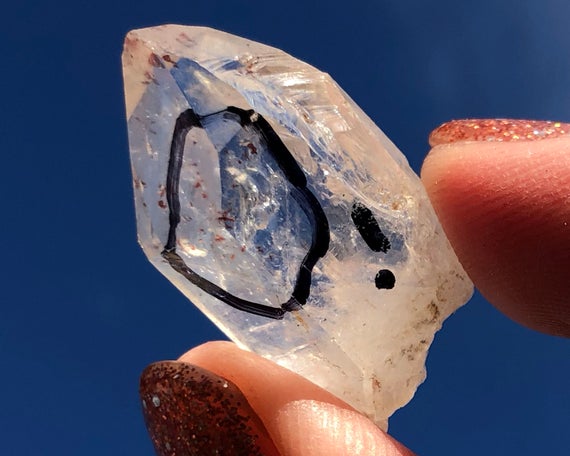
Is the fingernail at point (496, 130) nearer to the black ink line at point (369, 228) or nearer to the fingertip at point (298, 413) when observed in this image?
the black ink line at point (369, 228)

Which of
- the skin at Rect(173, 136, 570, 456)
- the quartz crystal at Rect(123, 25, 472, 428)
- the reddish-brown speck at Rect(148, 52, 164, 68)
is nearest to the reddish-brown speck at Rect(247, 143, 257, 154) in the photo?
the quartz crystal at Rect(123, 25, 472, 428)

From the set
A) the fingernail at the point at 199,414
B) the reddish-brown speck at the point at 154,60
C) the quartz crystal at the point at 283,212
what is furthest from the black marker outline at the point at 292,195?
the fingernail at the point at 199,414

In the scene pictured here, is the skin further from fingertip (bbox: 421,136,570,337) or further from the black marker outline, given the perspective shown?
the black marker outline

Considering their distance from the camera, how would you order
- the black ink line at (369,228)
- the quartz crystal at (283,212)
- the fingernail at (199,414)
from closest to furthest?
1. the fingernail at (199,414)
2. the quartz crystal at (283,212)
3. the black ink line at (369,228)

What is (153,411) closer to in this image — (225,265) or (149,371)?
(149,371)

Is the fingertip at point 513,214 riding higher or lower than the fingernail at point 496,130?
lower

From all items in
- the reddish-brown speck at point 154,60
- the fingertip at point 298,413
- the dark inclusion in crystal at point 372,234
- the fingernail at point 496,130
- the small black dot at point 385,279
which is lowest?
the fingertip at point 298,413

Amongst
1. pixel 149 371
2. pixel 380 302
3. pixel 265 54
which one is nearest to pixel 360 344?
pixel 380 302

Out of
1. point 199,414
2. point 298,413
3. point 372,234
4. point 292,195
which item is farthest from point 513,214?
point 199,414
